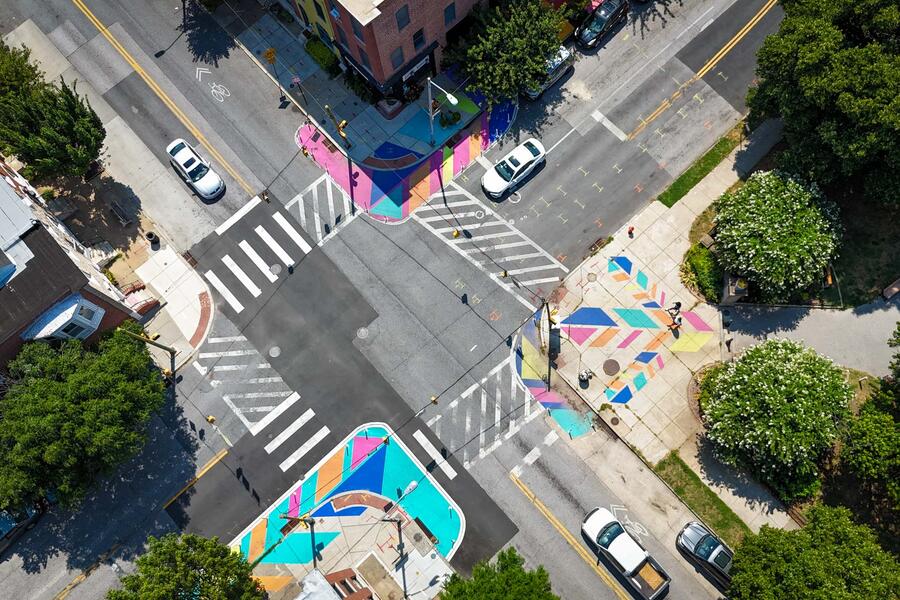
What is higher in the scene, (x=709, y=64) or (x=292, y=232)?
(x=292, y=232)

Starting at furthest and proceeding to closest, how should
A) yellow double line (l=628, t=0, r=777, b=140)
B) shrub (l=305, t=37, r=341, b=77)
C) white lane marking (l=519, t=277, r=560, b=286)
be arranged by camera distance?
1. shrub (l=305, t=37, r=341, b=77)
2. yellow double line (l=628, t=0, r=777, b=140)
3. white lane marking (l=519, t=277, r=560, b=286)

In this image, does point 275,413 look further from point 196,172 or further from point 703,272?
point 703,272

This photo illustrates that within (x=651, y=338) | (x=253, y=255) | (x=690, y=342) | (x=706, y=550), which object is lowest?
(x=706, y=550)

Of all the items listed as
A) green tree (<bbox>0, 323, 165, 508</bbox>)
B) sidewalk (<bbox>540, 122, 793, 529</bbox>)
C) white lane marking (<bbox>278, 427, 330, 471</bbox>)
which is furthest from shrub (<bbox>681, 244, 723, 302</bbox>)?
green tree (<bbox>0, 323, 165, 508</bbox>)

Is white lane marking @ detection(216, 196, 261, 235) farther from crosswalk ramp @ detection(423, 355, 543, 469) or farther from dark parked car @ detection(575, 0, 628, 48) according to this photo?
dark parked car @ detection(575, 0, 628, 48)

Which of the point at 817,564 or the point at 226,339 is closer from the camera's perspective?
the point at 817,564

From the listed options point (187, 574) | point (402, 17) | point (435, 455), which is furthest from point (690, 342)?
point (187, 574)

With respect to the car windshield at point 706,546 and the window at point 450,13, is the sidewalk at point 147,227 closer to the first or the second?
the window at point 450,13
